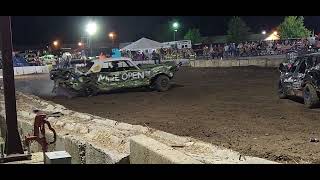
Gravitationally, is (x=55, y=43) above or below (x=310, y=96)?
above

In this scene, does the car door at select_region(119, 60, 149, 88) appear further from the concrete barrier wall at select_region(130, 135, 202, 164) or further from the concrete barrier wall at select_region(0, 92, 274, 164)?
the concrete barrier wall at select_region(130, 135, 202, 164)

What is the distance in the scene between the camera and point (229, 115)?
1023 cm

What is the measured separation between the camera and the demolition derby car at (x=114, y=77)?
52.9 ft

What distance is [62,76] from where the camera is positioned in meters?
17.2

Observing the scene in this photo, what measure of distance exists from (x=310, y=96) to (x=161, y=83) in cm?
711

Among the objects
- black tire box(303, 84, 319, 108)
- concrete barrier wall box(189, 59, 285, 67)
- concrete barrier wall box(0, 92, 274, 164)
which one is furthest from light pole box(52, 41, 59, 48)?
black tire box(303, 84, 319, 108)

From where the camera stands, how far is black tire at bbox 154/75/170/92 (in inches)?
653

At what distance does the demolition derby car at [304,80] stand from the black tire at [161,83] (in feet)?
17.3

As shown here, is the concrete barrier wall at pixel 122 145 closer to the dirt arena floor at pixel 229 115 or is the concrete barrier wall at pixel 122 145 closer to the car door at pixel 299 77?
the dirt arena floor at pixel 229 115

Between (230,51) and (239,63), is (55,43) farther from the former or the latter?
(239,63)

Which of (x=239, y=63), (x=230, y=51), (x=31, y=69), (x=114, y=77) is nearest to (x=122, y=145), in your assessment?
(x=114, y=77)

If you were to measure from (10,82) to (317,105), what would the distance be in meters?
7.35

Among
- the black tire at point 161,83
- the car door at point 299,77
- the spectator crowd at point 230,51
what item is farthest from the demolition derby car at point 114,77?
the spectator crowd at point 230,51
